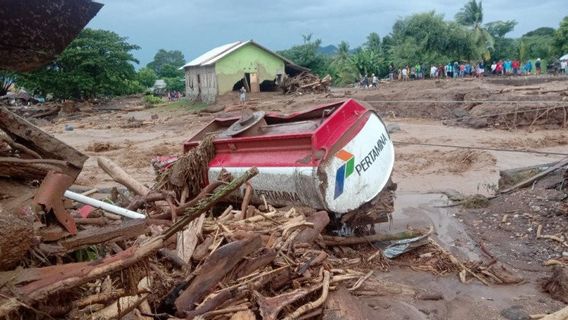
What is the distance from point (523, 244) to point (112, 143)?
1673 centimetres

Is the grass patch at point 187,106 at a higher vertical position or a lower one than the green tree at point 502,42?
lower

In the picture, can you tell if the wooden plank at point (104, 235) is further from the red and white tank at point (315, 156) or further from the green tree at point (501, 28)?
the green tree at point (501, 28)

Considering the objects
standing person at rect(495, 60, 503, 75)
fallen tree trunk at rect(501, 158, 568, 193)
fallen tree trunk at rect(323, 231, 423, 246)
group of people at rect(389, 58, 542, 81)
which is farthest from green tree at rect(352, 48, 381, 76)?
fallen tree trunk at rect(323, 231, 423, 246)

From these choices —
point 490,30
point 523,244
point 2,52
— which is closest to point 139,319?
point 2,52

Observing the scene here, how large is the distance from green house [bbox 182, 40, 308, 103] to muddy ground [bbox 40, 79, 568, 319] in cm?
181

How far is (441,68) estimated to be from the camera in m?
38.9

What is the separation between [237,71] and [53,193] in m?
32.0

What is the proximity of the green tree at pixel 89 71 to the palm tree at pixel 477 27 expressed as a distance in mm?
29034

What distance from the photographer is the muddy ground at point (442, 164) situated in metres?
4.78

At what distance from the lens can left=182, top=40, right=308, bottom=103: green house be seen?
33.1 metres

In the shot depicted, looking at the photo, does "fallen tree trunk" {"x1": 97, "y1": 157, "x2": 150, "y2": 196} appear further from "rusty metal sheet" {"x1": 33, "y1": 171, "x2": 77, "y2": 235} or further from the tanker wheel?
"rusty metal sheet" {"x1": 33, "y1": 171, "x2": 77, "y2": 235}

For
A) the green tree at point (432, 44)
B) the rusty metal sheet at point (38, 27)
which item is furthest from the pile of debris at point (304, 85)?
the rusty metal sheet at point (38, 27)

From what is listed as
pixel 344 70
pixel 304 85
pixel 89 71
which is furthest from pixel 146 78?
pixel 304 85

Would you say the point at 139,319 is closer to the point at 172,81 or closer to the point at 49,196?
the point at 49,196
